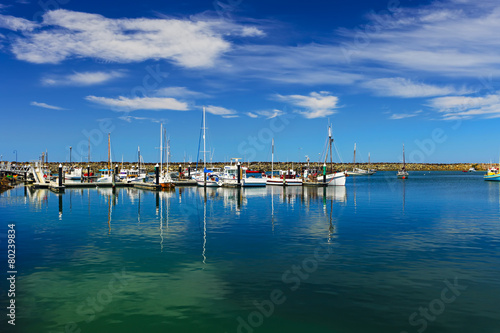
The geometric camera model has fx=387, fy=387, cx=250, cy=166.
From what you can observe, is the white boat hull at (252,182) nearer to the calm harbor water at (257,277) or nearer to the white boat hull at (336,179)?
the white boat hull at (336,179)

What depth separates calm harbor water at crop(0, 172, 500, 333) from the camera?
42.6ft

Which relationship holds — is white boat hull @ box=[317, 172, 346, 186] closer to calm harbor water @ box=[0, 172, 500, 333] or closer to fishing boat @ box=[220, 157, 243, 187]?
fishing boat @ box=[220, 157, 243, 187]

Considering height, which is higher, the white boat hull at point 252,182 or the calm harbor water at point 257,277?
the white boat hull at point 252,182

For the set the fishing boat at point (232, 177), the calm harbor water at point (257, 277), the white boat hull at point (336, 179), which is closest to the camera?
the calm harbor water at point (257, 277)

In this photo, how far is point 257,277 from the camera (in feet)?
57.5

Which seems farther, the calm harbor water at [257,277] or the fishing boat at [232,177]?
the fishing boat at [232,177]

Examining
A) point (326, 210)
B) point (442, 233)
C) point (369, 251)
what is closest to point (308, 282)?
point (369, 251)

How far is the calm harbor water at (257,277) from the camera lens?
511 inches

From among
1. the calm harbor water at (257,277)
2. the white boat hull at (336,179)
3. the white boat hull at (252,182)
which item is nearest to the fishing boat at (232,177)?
the white boat hull at (252,182)

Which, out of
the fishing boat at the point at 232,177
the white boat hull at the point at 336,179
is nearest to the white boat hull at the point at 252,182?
the fishing boat at the point at 232,177

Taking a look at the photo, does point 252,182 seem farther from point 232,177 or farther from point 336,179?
point 336,179

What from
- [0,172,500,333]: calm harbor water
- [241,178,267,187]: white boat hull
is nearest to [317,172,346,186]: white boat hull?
[241,178,267,187]: white boat hull

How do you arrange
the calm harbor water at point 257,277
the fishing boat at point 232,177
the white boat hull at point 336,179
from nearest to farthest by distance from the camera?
the calm harbor water at point 257,277, the fishing boat at point 232,177, the white boat hull at point 336,179

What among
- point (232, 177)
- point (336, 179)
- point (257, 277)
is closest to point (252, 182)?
point (232, 177)
